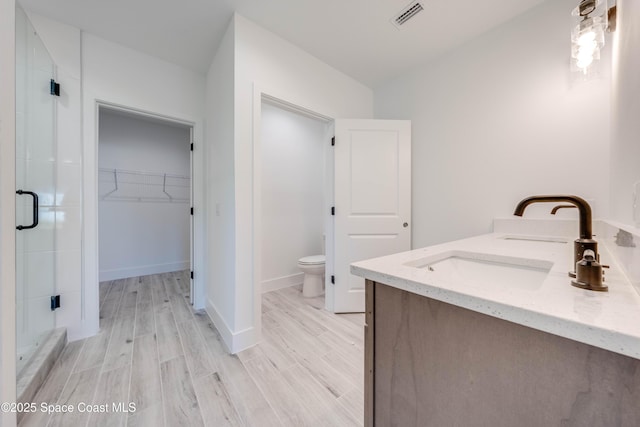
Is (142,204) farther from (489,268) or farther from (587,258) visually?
(587,258)

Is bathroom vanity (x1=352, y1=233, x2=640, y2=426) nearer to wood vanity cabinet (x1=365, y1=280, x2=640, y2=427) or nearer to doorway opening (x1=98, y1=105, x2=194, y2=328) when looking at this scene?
wood vanity cabinet (x1=365, y1=280, x2=640, y2=427)

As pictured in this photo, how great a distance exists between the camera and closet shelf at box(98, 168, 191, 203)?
3.19m

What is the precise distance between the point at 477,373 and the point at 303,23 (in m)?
2.29

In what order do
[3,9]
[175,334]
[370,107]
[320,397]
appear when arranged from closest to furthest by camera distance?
[3,9] → [320,397] → [175,334] → [370,107]

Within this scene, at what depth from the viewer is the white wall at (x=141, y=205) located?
10.4 feet

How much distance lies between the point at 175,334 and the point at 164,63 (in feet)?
8.17

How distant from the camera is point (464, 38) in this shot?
1.97 meters

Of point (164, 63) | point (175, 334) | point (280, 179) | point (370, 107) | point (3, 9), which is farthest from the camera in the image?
point (280, 179)

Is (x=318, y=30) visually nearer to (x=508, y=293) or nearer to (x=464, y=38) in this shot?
(x=464, y=38)

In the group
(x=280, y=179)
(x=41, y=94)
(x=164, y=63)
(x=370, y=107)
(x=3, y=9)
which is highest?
(x=164, y=63)

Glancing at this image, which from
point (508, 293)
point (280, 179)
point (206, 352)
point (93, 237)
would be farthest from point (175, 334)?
point (508, 293)

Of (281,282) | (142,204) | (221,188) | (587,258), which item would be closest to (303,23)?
(221,188)

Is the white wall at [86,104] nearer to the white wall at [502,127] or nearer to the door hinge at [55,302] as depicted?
the door hinge at [55,302]

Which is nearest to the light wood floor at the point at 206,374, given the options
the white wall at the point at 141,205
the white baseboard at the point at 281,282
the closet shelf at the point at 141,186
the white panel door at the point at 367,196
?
the white panel door at the point at 367,196
